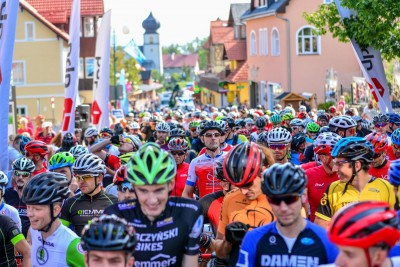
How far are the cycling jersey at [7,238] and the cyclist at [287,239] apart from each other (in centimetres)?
256

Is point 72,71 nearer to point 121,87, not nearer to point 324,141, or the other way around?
point 324,141

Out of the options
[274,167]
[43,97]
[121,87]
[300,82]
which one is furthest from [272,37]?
[274,167]

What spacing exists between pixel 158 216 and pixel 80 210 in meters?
2.70

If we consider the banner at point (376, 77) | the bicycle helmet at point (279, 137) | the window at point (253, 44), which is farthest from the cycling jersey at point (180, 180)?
the window at point (253, 44)

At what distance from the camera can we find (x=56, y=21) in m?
63.3

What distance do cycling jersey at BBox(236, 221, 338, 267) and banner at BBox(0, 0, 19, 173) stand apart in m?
8.34

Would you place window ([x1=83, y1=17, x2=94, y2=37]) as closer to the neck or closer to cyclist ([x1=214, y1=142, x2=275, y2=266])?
cyclist ([x1=214, y1=142, x2=275, y2=266])

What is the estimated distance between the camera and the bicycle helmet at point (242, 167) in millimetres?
6320

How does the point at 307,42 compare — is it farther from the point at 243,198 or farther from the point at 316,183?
the point at 243,198

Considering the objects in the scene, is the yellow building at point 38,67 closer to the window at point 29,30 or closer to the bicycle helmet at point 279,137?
the window at point 29,30

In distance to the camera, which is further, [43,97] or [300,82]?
[43,97]

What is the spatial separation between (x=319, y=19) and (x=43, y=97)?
139 ft

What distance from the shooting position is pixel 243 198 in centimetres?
666

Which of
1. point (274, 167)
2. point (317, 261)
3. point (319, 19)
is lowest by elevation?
point (317, 261)
